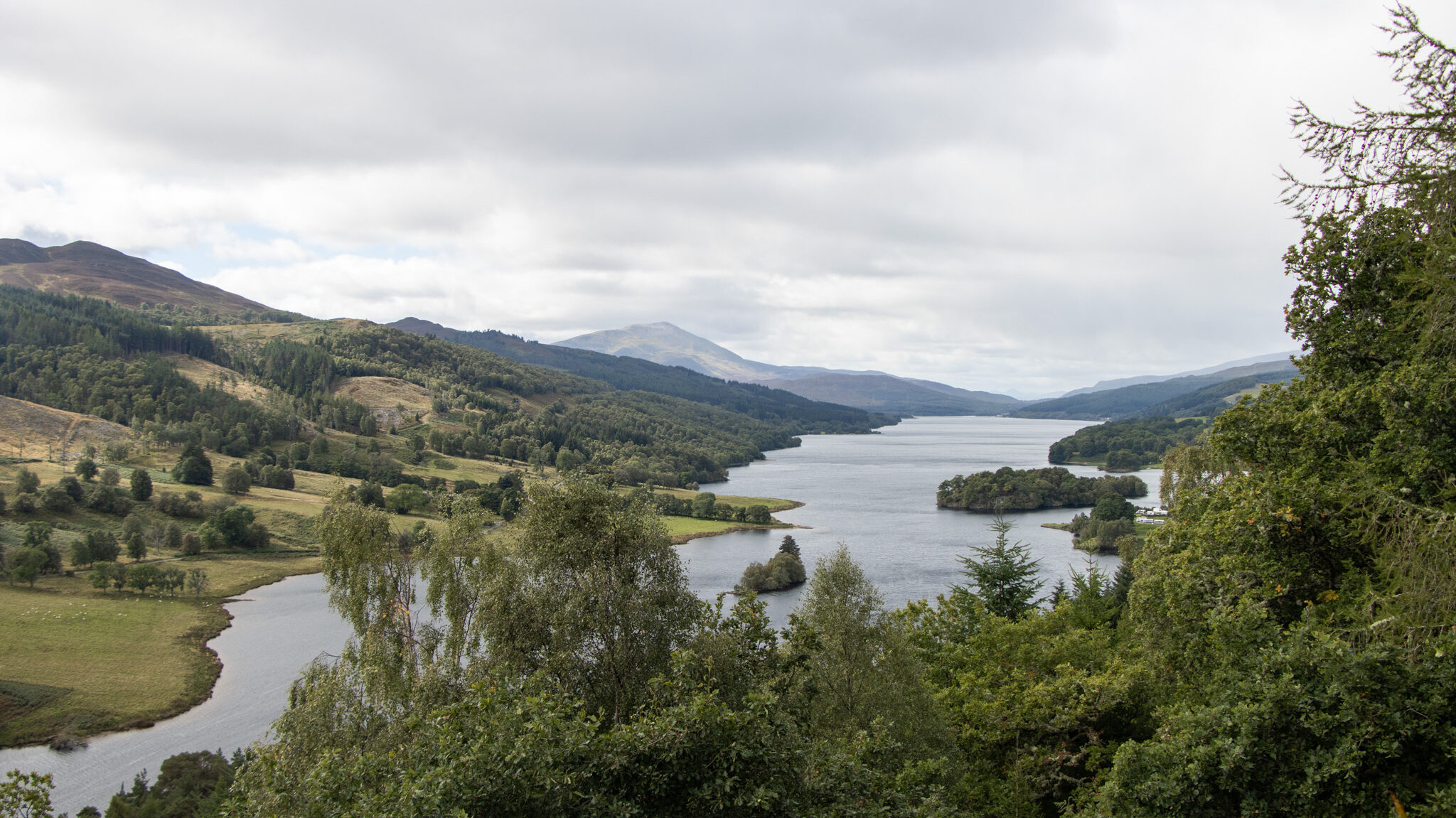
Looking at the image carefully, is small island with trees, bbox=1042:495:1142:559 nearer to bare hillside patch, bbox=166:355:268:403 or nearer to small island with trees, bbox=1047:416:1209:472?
small island with trees, bbox=1047:416:1209:472

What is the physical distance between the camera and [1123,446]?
176 m

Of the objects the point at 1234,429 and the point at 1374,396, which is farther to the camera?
the point at 1234,429

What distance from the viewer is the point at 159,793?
30.4 m

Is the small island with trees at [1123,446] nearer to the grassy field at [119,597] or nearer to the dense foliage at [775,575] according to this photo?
the grassy field at [119,597]

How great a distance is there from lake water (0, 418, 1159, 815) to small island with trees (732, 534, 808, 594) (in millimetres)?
1357

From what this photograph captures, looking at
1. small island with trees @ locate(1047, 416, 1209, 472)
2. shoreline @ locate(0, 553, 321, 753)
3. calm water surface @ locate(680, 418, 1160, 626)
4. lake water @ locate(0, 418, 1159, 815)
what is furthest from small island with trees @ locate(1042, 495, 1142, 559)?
small island with trees @ locate(1047, 416, 1209, 472)

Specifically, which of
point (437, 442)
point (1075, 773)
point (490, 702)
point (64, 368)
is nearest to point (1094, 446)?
point (437, 442)

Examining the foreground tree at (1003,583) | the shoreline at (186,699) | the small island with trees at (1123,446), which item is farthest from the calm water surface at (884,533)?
the shoreline at (186,699)

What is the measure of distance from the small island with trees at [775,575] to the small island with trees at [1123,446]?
113092 mm

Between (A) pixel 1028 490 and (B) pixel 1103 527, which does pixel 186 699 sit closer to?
(B) pixel 1103 527

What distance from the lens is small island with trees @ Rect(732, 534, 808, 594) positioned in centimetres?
6344

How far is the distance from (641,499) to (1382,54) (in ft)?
48.3

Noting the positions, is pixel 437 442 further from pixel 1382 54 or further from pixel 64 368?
pixel 1382 54

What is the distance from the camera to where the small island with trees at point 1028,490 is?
109 m
